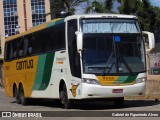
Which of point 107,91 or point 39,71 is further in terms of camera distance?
point 39,71

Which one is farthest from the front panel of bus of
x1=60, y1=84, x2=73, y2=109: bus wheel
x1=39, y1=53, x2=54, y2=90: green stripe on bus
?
x1=39, y1=53, x2=54, y2=90: green stripe on bus

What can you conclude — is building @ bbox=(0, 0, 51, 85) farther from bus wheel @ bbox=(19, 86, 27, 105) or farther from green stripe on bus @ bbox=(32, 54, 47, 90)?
green stripe on bus @ bbox=(32, 54, 47, 90)

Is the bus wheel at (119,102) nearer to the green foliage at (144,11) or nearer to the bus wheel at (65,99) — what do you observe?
the bus wheel at (65,99)

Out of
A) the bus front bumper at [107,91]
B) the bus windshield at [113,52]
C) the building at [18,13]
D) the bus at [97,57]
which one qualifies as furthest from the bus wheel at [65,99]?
the building at [18,13]

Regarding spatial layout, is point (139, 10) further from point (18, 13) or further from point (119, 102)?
point (18, 13)

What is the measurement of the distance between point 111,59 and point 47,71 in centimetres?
395

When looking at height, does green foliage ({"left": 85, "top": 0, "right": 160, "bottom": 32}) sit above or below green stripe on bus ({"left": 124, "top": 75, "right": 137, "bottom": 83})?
above

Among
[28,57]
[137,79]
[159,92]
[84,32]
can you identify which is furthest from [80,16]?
[159,92]

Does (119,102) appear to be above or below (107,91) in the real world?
below

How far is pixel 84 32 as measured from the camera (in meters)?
17.1

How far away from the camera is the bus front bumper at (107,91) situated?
659 inches

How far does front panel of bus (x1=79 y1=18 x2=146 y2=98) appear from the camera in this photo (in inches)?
662

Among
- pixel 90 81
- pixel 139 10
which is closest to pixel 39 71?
pixel 90 81

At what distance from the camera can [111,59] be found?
1700 cm
